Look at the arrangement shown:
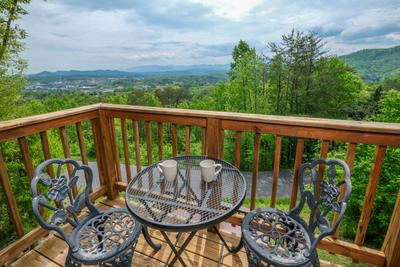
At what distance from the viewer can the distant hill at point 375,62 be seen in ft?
46.6

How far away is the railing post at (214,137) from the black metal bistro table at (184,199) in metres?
0.22

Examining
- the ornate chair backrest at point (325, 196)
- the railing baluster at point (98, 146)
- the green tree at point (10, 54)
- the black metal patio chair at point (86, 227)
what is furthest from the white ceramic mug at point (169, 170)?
the green tree at point (10, 54)

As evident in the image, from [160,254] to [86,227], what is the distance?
2.31 feet

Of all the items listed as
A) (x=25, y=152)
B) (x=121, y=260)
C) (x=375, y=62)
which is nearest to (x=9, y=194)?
(x=25, y=152)

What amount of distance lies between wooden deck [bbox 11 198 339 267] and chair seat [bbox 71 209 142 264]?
1.68 ft

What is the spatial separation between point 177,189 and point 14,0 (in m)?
8.46

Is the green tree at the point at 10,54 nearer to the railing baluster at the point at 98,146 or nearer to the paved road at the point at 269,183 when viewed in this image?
the railing baluster at the point at 98,146

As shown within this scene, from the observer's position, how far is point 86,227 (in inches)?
58.6

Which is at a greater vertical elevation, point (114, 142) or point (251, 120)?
point (251, 120)

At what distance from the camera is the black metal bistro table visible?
1193 mm

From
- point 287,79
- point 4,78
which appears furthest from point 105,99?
point 287,79

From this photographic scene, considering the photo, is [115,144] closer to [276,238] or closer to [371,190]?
[276,238]

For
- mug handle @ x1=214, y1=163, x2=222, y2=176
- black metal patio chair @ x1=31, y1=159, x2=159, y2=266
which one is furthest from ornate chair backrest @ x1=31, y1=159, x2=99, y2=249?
mug handle @ x1=214, y1=163, x2=222, y2=176

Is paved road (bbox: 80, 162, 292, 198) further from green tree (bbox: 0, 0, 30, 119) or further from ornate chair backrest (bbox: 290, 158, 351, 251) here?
ornate chair backrest (bbox: 290, 158, 351, 251)
